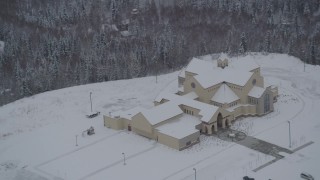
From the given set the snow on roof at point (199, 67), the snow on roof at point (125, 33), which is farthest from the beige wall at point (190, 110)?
the snow on roof at point (125, 33)

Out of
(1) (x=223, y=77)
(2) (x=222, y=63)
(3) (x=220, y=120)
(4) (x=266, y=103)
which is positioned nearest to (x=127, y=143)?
(3) (x=220, y=120)

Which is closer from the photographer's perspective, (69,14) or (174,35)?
(174,35)

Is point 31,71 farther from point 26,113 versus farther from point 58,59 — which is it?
point 26,113

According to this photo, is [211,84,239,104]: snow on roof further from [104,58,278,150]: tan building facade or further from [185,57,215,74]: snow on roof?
[185,57,215,74]: snow on roof

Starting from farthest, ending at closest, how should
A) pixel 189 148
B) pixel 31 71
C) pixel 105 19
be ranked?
pixel 105 19
pixel 31 71
pixel 189 148

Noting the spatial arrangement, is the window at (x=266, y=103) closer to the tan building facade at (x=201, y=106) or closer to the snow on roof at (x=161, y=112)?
the tan building facade at (x=201, y=106)

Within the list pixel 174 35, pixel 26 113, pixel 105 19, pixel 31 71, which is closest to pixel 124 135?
pixel 26 113

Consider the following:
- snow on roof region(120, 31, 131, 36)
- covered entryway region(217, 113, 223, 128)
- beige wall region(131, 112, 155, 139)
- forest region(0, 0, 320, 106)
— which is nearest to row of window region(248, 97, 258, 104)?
covered entryway region(217, 113, 223, 128)
